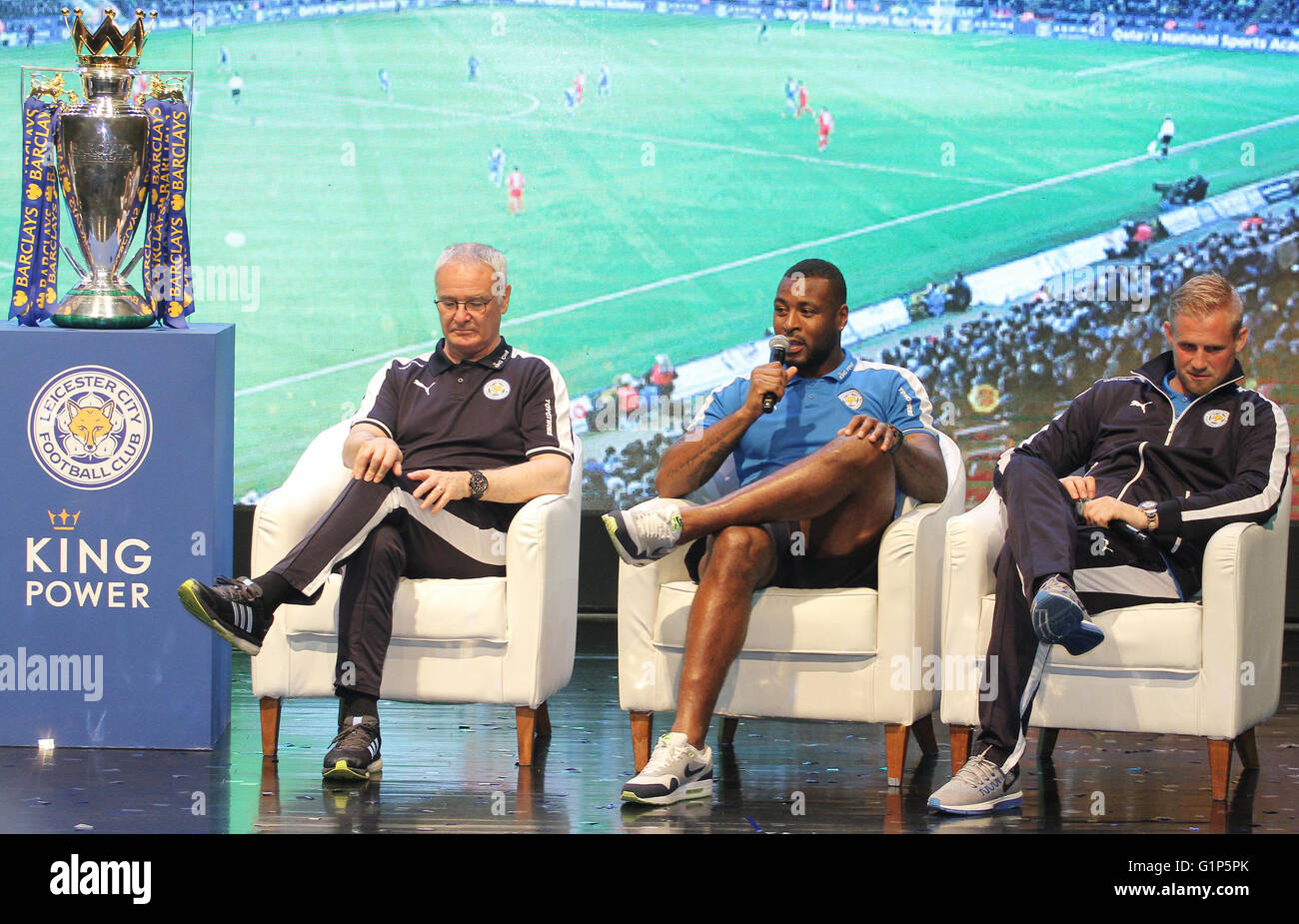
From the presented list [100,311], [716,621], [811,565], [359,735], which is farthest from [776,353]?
[100,311]

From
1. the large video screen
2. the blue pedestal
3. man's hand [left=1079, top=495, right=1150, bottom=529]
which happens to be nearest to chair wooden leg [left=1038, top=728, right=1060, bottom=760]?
man's hand [left=1079, top=495, right=1150, bottom=529]

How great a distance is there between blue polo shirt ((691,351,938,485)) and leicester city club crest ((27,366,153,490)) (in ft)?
4.31

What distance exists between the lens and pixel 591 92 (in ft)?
18.8

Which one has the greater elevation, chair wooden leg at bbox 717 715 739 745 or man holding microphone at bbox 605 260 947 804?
man holding microphone at bbox 605 260 947 804

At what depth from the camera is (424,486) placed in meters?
3.64

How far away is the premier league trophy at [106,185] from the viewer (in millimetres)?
3713

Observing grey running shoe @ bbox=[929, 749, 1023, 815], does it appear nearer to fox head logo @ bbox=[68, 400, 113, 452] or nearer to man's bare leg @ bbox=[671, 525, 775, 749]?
man's bare leg @ bbox=[671, 525, 775, 749]

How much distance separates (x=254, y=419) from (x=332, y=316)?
475 millimetres

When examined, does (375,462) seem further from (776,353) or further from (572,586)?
(776,353)

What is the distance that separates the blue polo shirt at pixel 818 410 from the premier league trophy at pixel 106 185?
Result: 135cm

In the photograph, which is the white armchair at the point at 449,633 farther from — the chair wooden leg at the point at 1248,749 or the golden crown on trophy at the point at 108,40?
the chair wooden leg at the point at 1248,749

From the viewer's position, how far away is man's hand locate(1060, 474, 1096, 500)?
3549 mm
